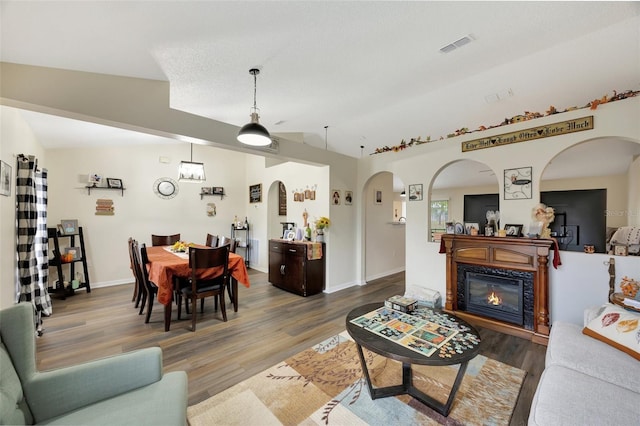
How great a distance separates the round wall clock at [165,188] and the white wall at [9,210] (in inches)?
93.7

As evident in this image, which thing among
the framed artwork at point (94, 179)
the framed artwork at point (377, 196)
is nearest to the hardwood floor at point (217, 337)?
the framed artwork at point (94, 179)

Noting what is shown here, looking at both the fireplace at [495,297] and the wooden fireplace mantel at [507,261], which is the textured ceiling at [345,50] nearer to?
the wooden fireplace mantel at [507,261]

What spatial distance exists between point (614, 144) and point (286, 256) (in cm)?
502

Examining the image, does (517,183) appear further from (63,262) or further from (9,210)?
(63,262)

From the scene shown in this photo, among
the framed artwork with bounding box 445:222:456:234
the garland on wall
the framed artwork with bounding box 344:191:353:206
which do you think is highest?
the garland on wall

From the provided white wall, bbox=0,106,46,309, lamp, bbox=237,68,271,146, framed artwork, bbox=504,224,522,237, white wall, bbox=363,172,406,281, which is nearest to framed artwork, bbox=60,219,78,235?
white wall, bbox=0,106,46,309

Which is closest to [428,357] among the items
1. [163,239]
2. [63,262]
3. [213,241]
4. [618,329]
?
[618,329]

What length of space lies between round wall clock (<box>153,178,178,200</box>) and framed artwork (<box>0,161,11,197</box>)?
2.76 metres

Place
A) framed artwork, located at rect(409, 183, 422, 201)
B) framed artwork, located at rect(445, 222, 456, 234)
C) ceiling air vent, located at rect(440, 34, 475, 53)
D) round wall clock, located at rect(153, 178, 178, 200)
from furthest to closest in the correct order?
round wall clock, located at rect(153, 178, 178, 200)
framed artwork, located at rect(409, 183, 422, 201)
framed artwork, located at rect(445, 222, 456, 234)
ceiling air vent, located at rect(440, 34, 475, 53)

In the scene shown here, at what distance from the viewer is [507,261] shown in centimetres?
297

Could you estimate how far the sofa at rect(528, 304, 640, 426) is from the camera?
1170mm

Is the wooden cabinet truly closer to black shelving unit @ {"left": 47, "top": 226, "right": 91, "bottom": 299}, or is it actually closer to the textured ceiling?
the textured ceiling

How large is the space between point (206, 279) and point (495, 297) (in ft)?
11.7

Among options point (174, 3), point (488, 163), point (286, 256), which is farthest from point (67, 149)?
point (488, 163)
